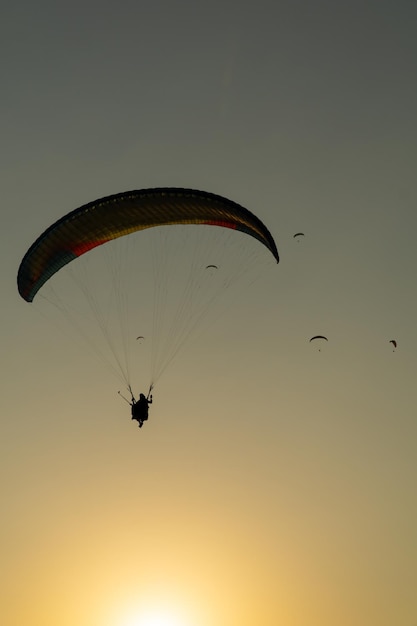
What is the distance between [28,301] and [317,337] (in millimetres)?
12134

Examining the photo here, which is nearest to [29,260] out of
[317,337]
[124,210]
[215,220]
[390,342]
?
[124,210]

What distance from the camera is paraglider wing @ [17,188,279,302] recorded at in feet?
61.7

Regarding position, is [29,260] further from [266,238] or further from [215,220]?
[266,238]

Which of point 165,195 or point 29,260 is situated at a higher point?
point 165,195

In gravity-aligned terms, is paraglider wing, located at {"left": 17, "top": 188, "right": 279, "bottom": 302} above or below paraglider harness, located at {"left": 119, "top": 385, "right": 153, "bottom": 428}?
above

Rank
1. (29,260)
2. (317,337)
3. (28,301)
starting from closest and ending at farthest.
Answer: (29,260), (28,301), (317,337)

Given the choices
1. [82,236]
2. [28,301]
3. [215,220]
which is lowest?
[28,301]

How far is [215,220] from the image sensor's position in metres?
20.6

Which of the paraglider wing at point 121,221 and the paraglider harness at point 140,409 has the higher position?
the paraglider wing at point 121,221

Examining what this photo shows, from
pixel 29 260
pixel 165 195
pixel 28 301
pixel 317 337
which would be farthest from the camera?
pixel 317 337

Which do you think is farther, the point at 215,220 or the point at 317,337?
the point at 317,337

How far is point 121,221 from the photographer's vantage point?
19.8 metres

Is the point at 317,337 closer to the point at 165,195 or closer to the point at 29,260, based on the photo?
the point at 165,195

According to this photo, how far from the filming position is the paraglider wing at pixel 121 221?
741 inches
